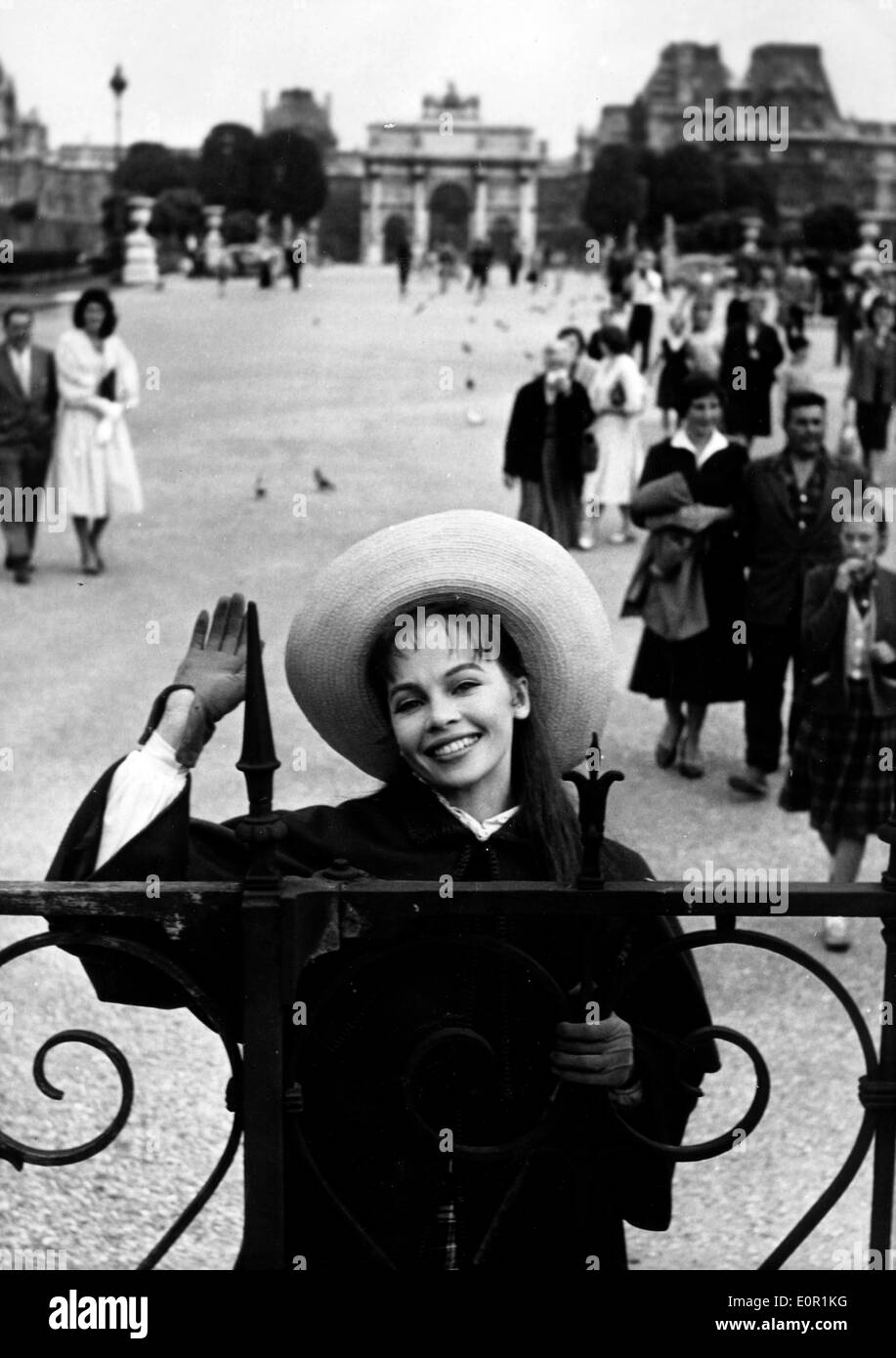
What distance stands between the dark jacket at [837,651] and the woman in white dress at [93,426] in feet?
21.3

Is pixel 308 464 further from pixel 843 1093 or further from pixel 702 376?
pixel 843 1093

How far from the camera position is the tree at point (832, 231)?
58938mm

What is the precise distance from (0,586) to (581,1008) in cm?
977

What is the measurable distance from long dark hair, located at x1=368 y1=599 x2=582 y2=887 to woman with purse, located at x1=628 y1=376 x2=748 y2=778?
524 cm

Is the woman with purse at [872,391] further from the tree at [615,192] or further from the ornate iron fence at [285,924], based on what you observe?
the tree at [615,192]

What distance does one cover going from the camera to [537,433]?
11695 mm

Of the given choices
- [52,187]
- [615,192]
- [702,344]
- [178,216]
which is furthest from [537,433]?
[52,187]

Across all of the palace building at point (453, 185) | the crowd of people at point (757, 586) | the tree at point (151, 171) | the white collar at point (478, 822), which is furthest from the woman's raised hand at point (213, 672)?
the palace building at point (453, 185)

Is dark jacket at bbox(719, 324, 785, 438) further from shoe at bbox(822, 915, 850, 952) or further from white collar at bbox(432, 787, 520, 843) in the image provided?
white collar at bbox(432, 787, 520, 843)

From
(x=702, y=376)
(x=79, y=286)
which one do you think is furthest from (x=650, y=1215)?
(x=79, y=286)

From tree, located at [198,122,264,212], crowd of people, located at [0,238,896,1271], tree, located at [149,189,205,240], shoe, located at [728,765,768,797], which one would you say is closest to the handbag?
shoe, located at [728,765,768,797]

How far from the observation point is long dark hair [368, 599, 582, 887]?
2.74 meters

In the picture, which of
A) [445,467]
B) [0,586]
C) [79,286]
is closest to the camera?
[0,586]

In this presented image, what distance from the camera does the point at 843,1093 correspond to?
5.23 meters
